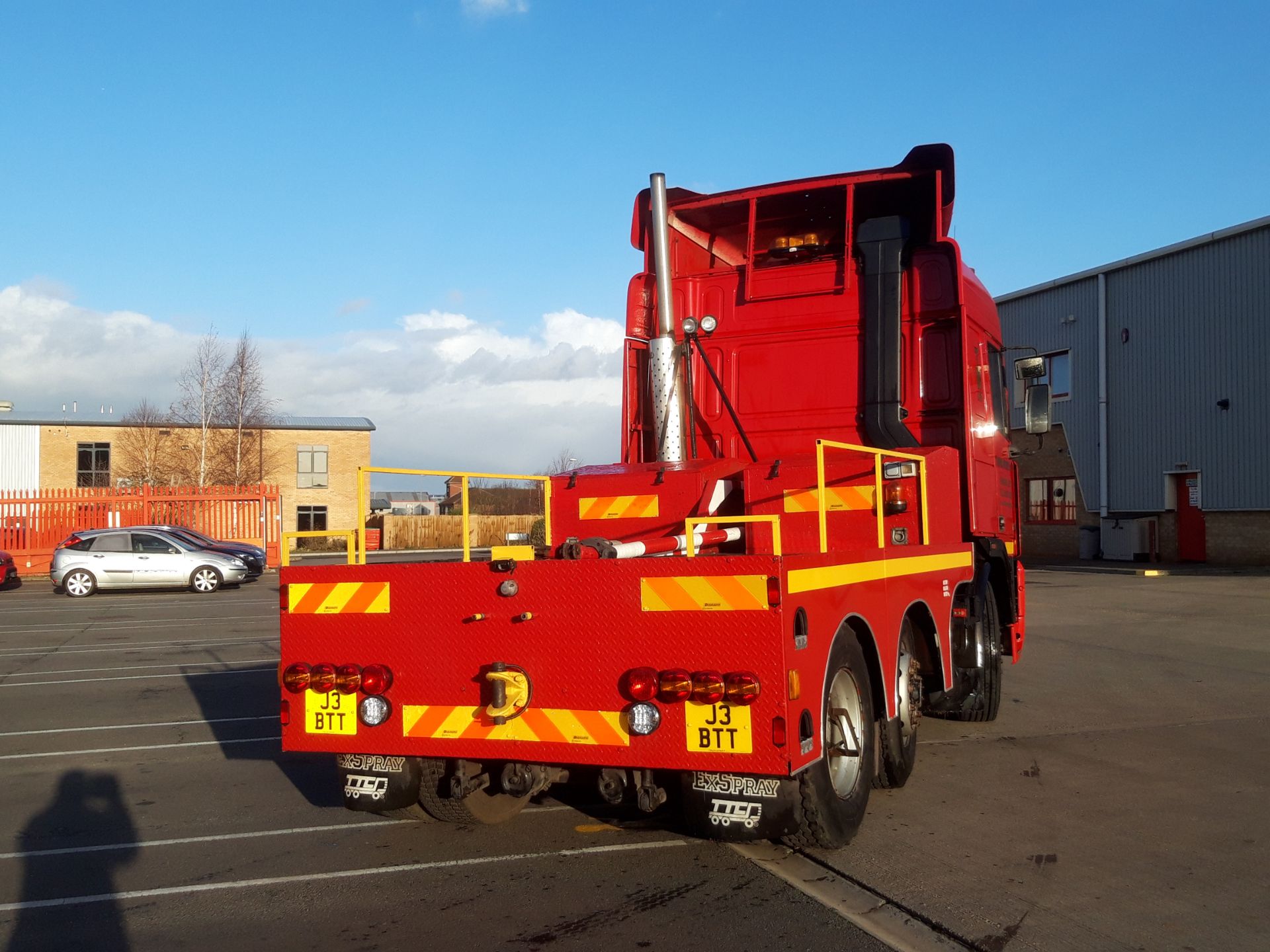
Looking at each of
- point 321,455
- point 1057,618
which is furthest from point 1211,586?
point 321,455

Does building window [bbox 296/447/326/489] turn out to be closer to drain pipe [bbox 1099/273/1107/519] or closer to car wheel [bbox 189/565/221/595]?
car wheel [bbox 189/565/221/595]

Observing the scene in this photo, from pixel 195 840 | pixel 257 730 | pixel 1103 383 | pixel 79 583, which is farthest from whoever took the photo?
pixel 1103 383

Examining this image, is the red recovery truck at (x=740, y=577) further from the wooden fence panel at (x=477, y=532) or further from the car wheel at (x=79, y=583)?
the car wheel at (x=79, y=583)

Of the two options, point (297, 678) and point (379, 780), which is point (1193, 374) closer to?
point (379, 780)

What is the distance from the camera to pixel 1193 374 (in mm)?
30266

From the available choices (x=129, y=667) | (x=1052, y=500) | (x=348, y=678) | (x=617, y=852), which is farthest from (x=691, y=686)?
(x=1052, y=500)

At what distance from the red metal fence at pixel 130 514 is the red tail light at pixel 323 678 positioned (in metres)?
27.0

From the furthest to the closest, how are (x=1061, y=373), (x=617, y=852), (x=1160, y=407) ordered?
(x=1061, y=373) < (x=1160, y=407) < (x=617, y=852)

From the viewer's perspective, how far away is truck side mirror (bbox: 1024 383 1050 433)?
912 cm

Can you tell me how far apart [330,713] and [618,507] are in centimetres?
225

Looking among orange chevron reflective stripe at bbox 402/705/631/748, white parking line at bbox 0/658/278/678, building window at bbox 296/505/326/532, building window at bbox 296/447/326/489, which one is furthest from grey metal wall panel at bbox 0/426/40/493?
orange chevron reflective stripe at bbox 402/705/631/748

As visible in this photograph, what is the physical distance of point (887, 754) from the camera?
20.1 feet

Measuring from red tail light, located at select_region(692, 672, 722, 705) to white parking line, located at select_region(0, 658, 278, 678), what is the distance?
9842 mm

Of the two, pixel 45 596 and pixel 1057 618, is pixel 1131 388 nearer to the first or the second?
pixel 1057 618
